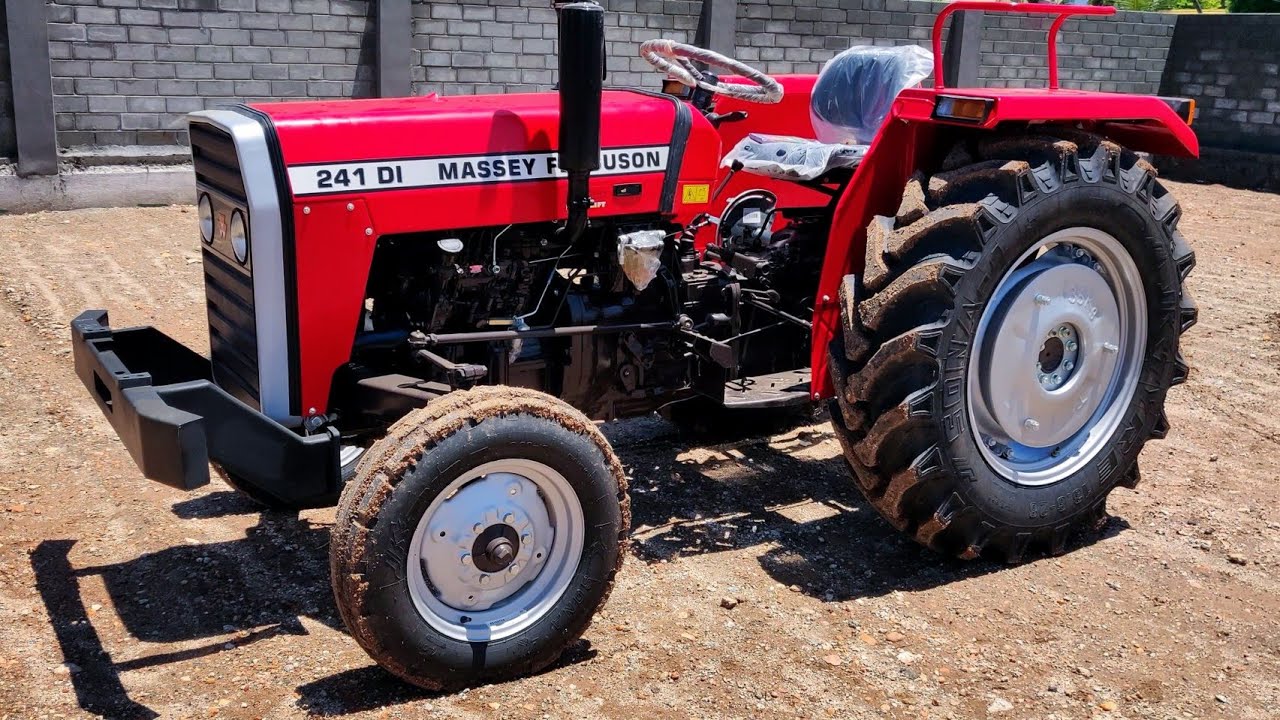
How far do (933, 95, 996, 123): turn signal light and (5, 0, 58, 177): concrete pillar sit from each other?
7.61m

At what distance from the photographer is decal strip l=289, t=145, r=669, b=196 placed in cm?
333

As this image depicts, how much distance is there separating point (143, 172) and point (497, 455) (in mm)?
7409

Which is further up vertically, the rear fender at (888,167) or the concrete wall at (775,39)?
the concrete wall at (775,39)

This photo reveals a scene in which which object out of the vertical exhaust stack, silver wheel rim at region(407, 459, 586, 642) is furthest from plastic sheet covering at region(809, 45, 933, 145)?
silver wheel rim at region(407, 459, 586, 642)

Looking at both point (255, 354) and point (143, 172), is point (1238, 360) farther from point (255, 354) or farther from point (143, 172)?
point (143, 172)

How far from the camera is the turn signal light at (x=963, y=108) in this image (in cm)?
361

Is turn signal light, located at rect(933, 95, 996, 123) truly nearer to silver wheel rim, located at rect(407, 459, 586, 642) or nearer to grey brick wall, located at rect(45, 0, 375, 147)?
silver wheel rim, located at rect(407, 459, 586, 642)

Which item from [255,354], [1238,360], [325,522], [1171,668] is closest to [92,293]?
[325,522]

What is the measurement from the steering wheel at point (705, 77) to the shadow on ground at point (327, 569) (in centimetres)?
153

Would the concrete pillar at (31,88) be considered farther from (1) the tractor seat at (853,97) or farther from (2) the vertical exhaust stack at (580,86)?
(2) the vertical exhaust stack at (580,86)

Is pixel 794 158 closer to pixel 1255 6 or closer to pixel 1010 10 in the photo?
pixel 1010 10

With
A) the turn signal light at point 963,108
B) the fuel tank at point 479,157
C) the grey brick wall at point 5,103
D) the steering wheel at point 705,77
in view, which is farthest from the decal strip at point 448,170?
the grey brick wall at point 5,103

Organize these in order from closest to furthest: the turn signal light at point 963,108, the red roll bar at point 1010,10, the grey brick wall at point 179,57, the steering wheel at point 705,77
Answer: the turn signal light at point 963,108
the red roll bar at point 1010,10
the steering wheel at point 705,77
the grey brick wall at point 179,57

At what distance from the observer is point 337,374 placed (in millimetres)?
3506
